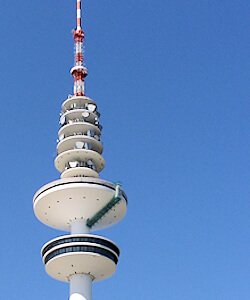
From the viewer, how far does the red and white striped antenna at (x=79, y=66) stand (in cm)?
7169

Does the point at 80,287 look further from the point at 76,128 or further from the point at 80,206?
the point at 76,128

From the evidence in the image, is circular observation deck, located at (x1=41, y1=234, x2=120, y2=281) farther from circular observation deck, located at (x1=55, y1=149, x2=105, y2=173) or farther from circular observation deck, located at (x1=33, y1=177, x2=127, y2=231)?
circular observation deck, located at (x1=55, y1=149, x2=105, y2=173)

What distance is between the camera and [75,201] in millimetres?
59750

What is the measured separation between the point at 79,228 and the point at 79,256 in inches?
171

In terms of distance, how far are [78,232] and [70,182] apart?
545 centimetres

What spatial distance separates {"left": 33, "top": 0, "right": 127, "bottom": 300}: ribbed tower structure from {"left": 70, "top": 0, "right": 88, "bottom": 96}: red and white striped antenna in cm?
380

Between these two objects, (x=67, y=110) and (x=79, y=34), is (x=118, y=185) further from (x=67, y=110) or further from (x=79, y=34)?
(x=79, y=34)

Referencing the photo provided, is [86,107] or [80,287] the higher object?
[86,107]

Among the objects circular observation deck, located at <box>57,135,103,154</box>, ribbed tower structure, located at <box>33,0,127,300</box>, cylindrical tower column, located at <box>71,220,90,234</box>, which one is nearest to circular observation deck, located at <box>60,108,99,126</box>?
ribbed tower structure, located at <box>33,0,127,300</box>

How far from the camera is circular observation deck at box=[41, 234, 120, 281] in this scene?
56688 millimetres

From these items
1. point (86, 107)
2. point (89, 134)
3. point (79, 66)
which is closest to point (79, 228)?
point (89, 134)

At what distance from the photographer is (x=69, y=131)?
218 feet

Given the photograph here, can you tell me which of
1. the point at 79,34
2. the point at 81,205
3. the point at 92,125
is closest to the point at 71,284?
the point at 81,205

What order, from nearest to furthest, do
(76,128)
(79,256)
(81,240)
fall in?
(79,256) → (81,240) → (76,128)
